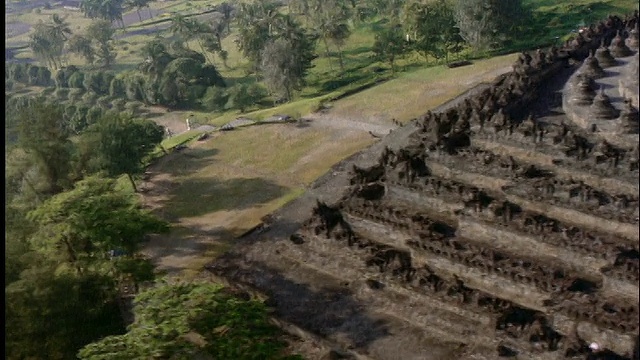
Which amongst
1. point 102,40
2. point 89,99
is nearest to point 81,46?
point 102,40

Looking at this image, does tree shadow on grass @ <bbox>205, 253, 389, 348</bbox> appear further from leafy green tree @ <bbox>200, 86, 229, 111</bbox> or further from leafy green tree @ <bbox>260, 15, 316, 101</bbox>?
leafy green tree @ <bbox>200, 86, 229, 111</bbox>

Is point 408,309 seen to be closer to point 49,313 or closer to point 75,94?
point 49,313

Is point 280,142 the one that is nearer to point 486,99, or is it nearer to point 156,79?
point 486,99

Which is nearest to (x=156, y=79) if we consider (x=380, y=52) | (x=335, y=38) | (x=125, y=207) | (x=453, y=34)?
(x=335, y=38)

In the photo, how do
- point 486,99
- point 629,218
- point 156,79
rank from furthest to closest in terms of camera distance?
point 156,79
point 486,99
point 629,218

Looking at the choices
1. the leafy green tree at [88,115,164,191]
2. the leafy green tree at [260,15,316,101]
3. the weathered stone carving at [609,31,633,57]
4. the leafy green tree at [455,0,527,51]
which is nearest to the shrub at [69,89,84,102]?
the leafy green tree at [260,15,316,101]

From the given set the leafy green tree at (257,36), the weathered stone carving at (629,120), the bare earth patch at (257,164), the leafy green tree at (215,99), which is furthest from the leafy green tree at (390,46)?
the weathered stone carving at (629,120)
